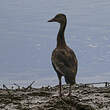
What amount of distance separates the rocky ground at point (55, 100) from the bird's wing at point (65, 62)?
674 millimetres

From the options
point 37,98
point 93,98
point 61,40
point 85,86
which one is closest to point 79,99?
point 93,98

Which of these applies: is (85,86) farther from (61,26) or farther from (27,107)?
(27,107)

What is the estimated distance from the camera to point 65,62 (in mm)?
10344

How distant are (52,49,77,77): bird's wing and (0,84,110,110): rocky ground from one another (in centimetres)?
67

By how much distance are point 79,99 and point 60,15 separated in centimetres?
259

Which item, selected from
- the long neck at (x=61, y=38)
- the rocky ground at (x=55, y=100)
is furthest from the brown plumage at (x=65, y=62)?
the rocky ground at (x=55, y=100)

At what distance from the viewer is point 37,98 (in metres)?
10.5

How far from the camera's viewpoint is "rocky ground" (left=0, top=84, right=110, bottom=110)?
939 centimetres

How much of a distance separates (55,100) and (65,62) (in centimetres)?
105

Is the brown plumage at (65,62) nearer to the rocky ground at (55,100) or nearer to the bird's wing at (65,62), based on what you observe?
the bird's wing at (65,62)

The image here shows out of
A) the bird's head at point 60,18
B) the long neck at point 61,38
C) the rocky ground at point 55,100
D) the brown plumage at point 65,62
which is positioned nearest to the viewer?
the rocky ground at point 55,100

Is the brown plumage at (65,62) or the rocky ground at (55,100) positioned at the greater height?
the brown plumage at (65,62)

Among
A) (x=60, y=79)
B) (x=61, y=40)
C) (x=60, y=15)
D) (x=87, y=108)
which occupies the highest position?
(x=60, y=15)

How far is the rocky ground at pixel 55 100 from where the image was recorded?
9.39m
